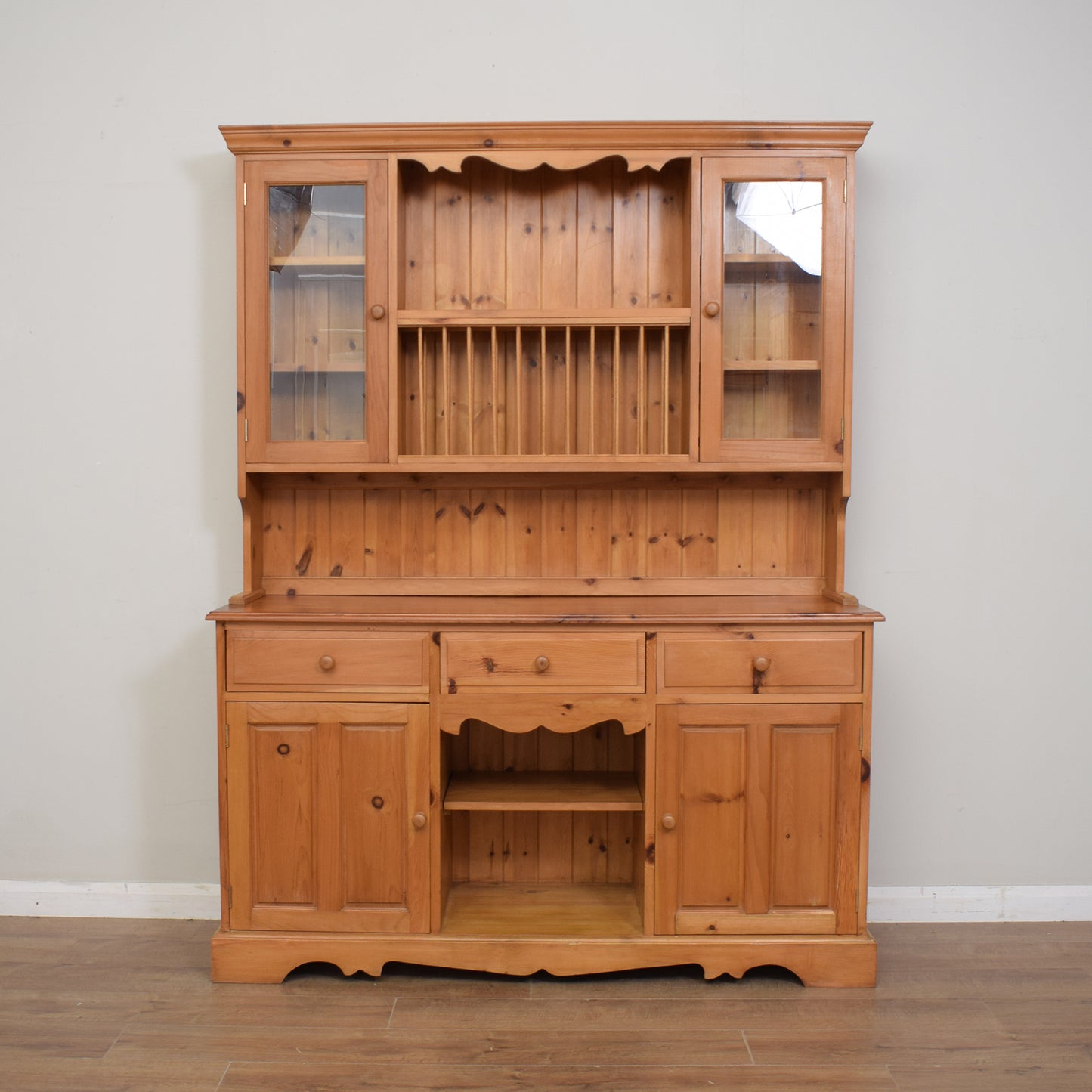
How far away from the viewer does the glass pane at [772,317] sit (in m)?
2.01

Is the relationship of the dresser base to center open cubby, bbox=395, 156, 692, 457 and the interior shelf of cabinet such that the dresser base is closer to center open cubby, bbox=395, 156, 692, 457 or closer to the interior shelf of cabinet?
center open cubby, bbox=395, 156, 692, 457

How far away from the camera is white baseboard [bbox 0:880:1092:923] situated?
2230 millimetres

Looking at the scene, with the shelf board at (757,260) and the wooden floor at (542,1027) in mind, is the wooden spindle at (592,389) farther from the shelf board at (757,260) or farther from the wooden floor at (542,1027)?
the wooden floor at (542,1027)

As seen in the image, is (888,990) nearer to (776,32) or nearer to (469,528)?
(469,528)

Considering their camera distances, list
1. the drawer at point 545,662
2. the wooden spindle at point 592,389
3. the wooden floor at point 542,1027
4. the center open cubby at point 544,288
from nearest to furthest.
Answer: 1. the wooden floor at point 542,1027
2. the drawer at point 545,662
3. the wooden spindle at point 592,389
4. the center open cubby at point 544,288

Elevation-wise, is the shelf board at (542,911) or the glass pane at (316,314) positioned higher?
the glass pane at (316,314)

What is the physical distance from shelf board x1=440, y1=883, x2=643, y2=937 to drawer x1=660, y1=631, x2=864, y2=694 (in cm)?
59

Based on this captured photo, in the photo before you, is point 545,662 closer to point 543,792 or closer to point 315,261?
point 543,792

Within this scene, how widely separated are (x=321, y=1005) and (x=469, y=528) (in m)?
1.18

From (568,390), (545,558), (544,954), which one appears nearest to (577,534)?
(545,558)

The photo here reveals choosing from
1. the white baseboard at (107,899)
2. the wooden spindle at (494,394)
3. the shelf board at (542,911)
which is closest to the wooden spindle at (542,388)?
the wooden spindle at (494,394)

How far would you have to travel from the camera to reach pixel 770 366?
204cm

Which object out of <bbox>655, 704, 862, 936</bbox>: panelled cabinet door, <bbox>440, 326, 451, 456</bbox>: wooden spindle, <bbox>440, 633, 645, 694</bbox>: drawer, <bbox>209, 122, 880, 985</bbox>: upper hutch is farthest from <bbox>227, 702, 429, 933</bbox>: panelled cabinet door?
<bbox>440, 326, 451, 456</bbox>: wooden spindle

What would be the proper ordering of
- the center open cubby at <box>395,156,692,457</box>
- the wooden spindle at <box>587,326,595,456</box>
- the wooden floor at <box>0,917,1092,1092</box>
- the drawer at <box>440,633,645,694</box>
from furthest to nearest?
the center open cubby at <box>395,156,692,457</box>, the wooden spindle at <box>587,326,595,456</box>, the drawer at <box>440,633,645,694</box>, the wooden floor at <box>0,917,1092,1092</box>
